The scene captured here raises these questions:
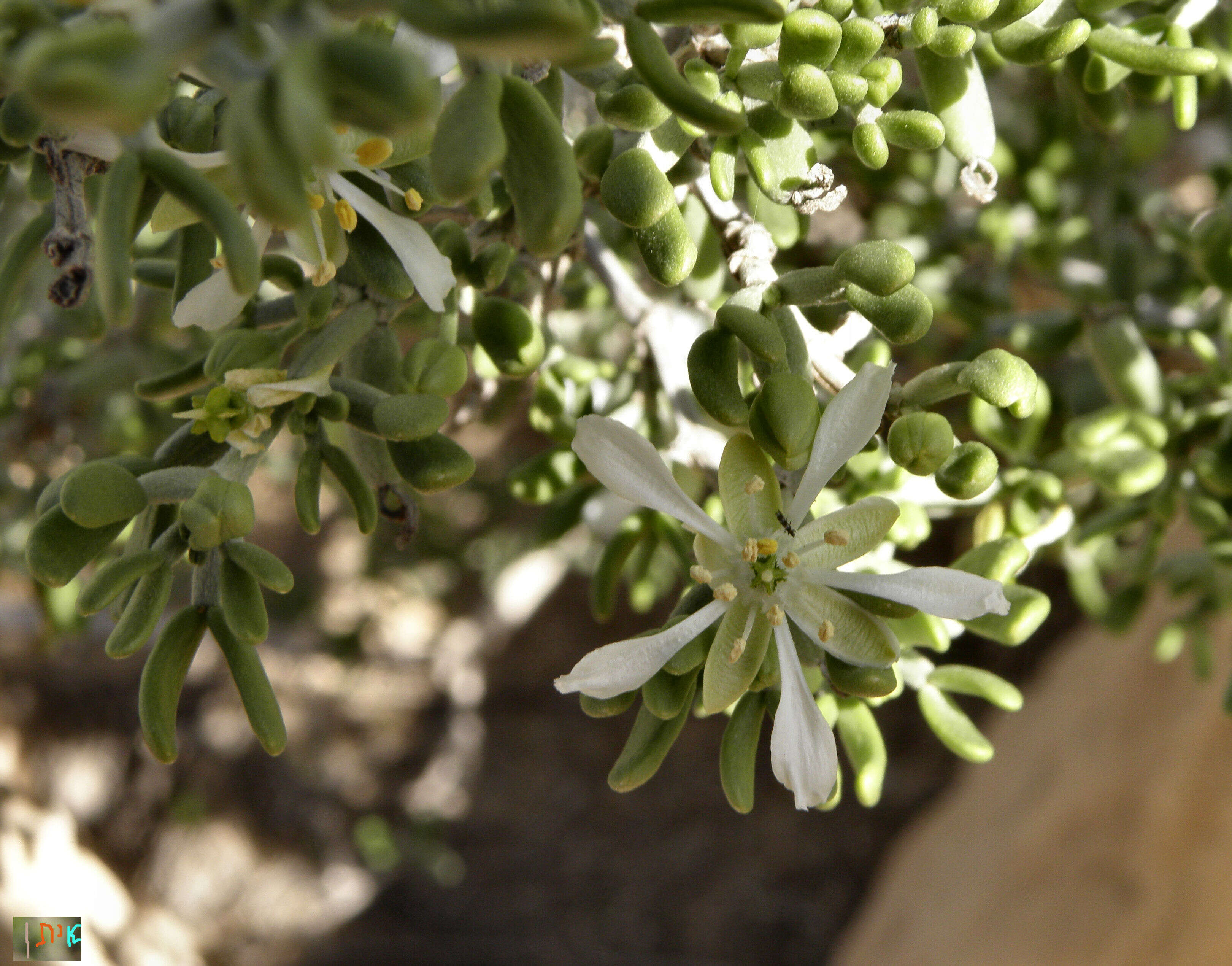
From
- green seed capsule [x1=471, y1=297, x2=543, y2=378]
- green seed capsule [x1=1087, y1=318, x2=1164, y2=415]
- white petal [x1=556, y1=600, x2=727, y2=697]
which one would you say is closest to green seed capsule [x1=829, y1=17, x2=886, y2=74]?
green seed capsule [x1=471, y1=297, x2=543, y2=378]

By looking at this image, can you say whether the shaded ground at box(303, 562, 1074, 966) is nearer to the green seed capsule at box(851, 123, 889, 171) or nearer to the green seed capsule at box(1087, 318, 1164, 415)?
the green seed capsule at box(1087, 318, 1164, 415)

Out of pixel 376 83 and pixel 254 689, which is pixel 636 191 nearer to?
pixel 376 83

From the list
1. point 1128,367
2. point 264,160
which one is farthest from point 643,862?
point 264,160

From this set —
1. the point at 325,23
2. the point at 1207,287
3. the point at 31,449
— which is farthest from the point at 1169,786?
the point at 31,449

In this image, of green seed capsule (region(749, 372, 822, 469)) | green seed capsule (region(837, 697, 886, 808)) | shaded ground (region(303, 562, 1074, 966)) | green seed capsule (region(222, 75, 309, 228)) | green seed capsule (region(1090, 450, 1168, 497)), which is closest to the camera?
green seed capsule (region(222, 75, 309, 228))

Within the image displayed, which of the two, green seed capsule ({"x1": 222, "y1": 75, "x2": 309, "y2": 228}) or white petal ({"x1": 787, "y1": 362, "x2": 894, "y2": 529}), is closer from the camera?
green seed capsule ({"x1": 222, "y1": 75, "x2": 309, "y2": 228})

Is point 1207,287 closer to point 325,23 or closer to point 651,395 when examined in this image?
point 651,395
